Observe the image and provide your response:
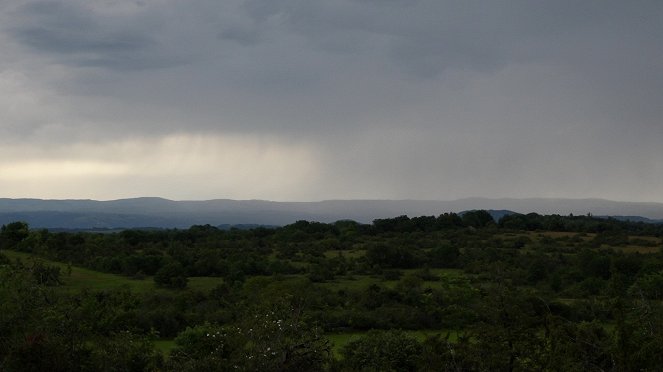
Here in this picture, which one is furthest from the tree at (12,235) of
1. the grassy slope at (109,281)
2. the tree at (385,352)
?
the tree at (385,352)

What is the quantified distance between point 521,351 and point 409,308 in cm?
2419

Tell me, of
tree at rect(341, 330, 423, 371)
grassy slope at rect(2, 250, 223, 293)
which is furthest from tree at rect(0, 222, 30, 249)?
tree at rect(341, 330, 423, 371)

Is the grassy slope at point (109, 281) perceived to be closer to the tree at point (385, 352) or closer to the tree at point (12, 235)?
the tree at point (12, 235)

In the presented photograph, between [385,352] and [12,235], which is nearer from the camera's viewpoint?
[385,352]

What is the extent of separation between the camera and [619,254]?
55.3 metres

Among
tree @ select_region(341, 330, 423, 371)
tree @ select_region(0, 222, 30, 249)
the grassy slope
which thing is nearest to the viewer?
tree @ select_region(341, 330, 423, 371)

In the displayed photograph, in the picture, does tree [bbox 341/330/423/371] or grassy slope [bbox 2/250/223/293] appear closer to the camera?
tree [bbox 341/330/423/371]

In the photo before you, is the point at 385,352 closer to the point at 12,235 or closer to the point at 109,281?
the point at 109,281

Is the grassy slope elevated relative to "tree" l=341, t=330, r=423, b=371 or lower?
lower

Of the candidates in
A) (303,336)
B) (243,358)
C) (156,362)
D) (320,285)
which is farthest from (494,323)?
(320,285)

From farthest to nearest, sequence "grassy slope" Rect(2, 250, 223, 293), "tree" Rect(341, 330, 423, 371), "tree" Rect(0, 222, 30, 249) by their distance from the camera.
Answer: "tree" Rect(0, 222, 30, 249), "grassy slope" Rect(2, 250, 223, 293), "tree" Rect(341, 330, 423, 371)

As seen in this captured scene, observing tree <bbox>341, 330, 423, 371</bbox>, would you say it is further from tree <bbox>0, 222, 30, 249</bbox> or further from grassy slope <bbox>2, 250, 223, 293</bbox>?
tree <bbox>0, 222, 30, 249</bbox>

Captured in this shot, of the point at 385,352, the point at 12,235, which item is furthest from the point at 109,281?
the point at 385,352

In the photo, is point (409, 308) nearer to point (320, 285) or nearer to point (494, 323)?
→ point (320, 285)
